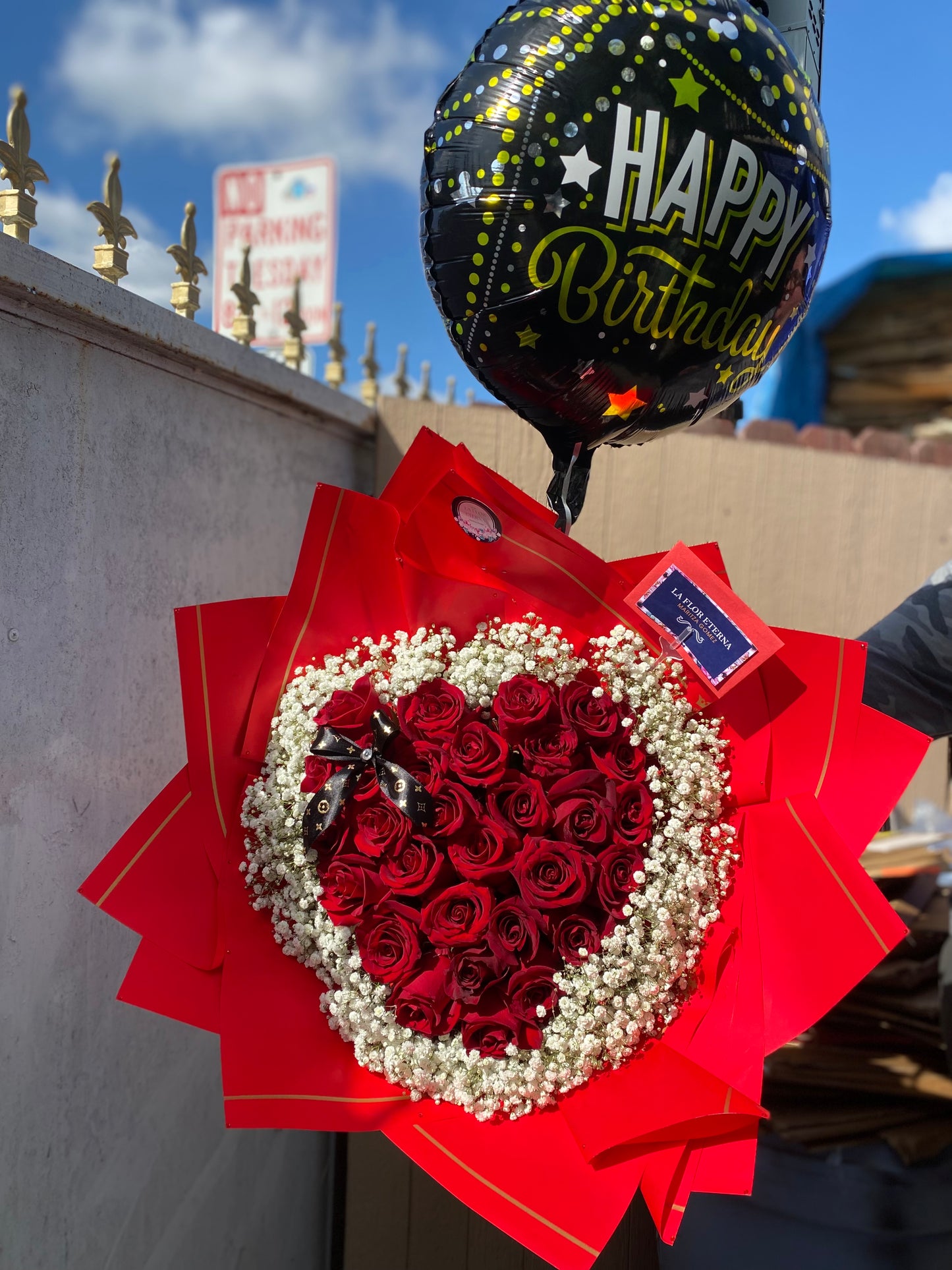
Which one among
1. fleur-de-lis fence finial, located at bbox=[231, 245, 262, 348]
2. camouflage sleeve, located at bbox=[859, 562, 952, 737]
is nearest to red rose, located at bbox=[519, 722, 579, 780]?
camouflage sleeve, located at bbox=[859, 562, 952, 737]

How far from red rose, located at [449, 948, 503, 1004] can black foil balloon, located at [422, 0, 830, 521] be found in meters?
0.67

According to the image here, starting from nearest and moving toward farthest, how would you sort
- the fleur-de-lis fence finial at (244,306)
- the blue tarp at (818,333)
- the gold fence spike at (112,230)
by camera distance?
1. the gold fence spike at (112,230)
2. the fleur-de-lis fence finial at (244,306)
3. the blue tarp at (818,333)

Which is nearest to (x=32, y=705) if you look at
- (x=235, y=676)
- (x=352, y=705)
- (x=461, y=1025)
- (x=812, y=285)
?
(x=235, y=676)

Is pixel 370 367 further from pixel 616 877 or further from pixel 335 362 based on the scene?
pixel 616 877

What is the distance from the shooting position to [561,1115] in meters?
1.05

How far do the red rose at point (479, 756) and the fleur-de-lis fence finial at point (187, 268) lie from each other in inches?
42.4

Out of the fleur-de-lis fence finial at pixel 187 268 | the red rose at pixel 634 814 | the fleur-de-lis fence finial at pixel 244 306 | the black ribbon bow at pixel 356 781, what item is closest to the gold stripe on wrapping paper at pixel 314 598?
the black ribbon bow at pixel 356 781

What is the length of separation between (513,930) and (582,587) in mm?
421

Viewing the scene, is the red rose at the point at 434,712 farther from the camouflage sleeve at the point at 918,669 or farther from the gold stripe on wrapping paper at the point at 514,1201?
the camouflage sleeve at the point at 918,669

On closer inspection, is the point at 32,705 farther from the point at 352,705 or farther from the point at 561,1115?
the point at 561,1115

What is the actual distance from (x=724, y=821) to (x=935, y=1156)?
1.80 m

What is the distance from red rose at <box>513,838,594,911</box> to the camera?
1.03 metres

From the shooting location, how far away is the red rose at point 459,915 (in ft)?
3.36

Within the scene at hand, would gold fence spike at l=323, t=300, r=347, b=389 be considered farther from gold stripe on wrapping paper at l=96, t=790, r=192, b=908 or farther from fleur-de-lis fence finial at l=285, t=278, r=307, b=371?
gold stripe on wrapping paper at l=96, t=790, r=192, b=908
